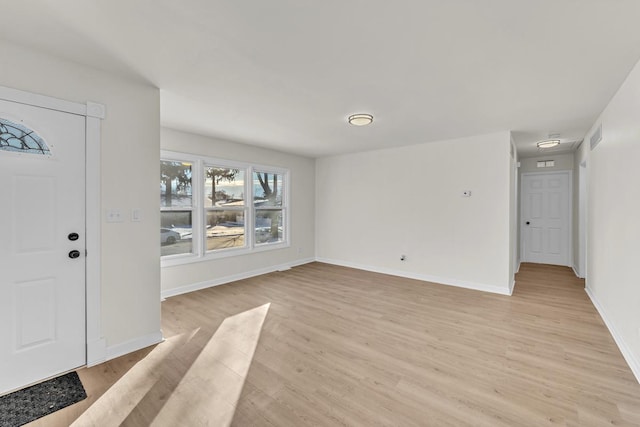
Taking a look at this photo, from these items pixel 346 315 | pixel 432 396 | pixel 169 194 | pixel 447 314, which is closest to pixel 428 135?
pixel 447 314

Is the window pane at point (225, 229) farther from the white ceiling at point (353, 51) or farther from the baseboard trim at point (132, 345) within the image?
the baseboard trim at point (132, 345)

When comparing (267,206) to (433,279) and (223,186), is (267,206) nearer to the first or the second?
(223,186)

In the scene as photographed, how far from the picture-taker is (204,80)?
261 centimetres

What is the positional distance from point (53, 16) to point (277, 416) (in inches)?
113

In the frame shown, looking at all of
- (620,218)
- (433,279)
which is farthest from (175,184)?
(620,218)

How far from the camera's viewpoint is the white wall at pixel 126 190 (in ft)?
7.77

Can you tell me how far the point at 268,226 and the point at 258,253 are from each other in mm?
651

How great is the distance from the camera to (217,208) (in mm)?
4875

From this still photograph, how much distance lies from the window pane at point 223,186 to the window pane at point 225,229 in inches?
7.2

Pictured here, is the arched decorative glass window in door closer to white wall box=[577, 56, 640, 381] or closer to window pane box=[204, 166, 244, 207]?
window pane box=[204, 166, 244, 207]

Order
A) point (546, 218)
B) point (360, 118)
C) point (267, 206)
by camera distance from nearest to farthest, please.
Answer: point (360, 118), point (267, 206), point (546, 218)

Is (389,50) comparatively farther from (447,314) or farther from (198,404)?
(447,314)

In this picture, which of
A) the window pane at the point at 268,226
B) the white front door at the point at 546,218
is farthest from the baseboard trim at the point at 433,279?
the white front door at the point at 546,218

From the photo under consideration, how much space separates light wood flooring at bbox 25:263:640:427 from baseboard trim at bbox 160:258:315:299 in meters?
0.30
